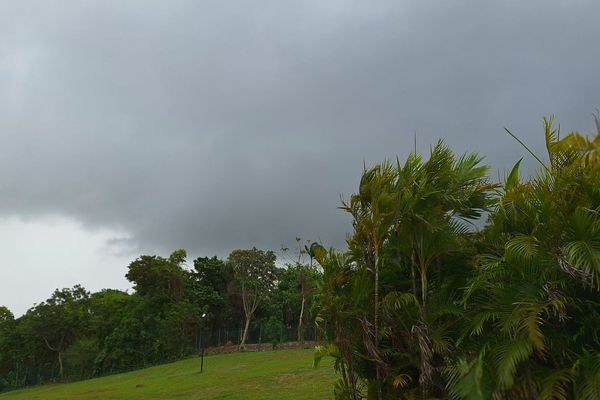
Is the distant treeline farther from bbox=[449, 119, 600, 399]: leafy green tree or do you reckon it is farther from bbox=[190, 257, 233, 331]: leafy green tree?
bbox=[449, 119, 600, 399]: leafy green tree

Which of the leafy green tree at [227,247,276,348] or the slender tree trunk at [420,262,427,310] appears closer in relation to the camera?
the slender tree trunk at [420,262,427,310]

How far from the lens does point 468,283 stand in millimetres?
5965

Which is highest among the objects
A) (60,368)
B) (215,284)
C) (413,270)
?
(215,284)

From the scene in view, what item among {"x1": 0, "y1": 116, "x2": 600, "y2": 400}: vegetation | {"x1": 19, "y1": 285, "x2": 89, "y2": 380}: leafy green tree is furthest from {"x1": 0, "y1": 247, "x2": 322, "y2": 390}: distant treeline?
{"x1": 0, "y1": 116, "x2": 600, "y2": 400}: vegetation

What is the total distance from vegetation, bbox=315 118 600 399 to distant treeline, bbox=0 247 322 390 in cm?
3523

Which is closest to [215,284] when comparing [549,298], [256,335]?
[256,335]

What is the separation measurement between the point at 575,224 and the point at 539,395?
160cm

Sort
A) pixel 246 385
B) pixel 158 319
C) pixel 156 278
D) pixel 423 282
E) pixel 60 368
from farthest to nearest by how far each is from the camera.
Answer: pixel 60 368
pixel 156 278
pixel 158 319
pixel 246 385
pixel 423 282

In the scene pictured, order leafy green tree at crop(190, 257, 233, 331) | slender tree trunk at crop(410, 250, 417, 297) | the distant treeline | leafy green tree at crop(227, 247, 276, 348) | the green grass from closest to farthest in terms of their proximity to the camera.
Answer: slender tree trunk at crop(410, 250, 417, 297), the green grass, the distant treeline, leafy green tree at crop(227, 247, 276, 348), leafy green tree at crop(190, 257, 233, 331)

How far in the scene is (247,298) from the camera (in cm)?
4850

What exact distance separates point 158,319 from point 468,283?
41.8m

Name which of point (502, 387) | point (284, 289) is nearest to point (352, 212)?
point (502, 387)

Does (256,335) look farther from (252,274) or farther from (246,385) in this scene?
(246,385)

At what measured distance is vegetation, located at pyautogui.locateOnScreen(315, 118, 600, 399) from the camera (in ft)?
15.5
